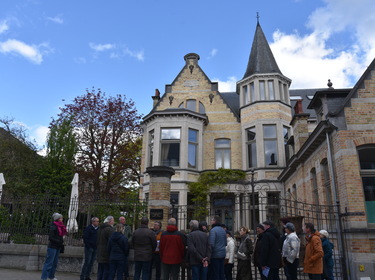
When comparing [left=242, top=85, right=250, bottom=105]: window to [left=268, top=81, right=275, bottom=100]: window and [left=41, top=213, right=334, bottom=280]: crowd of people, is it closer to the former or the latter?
[left=268, top=81, right=275, bottom=100]: window

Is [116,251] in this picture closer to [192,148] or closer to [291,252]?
[291,252]

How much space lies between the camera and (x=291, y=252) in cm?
688

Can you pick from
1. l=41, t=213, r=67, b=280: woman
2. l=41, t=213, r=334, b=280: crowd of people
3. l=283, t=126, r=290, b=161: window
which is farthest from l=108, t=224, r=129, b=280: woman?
l=283, t=126, r=290, b=161: window

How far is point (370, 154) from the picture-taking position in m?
9.50

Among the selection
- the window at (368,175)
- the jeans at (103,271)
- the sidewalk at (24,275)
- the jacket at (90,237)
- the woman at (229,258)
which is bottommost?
the sidewalk at (24,275)

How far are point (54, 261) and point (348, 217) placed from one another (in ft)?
27.1

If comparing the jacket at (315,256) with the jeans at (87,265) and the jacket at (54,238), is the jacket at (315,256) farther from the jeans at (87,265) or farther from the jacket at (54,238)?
the jacket at (54,238)

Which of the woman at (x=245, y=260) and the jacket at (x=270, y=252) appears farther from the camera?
the woman at (x=245, y=260)

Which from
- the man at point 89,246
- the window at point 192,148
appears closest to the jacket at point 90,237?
the man at point 89,246

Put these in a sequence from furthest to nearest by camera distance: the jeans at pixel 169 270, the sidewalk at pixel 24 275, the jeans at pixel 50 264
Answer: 1. the sidewalk at pixel 24 275
2. the jeans at pixel 50 264
3. the jeans at pixel 169 270

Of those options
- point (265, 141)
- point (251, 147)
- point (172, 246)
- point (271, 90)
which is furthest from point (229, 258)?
point (271, 90)

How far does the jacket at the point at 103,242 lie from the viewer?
7.09 m

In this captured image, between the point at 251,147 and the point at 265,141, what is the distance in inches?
44.6

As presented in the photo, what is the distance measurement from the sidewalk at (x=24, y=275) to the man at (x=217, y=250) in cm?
417
